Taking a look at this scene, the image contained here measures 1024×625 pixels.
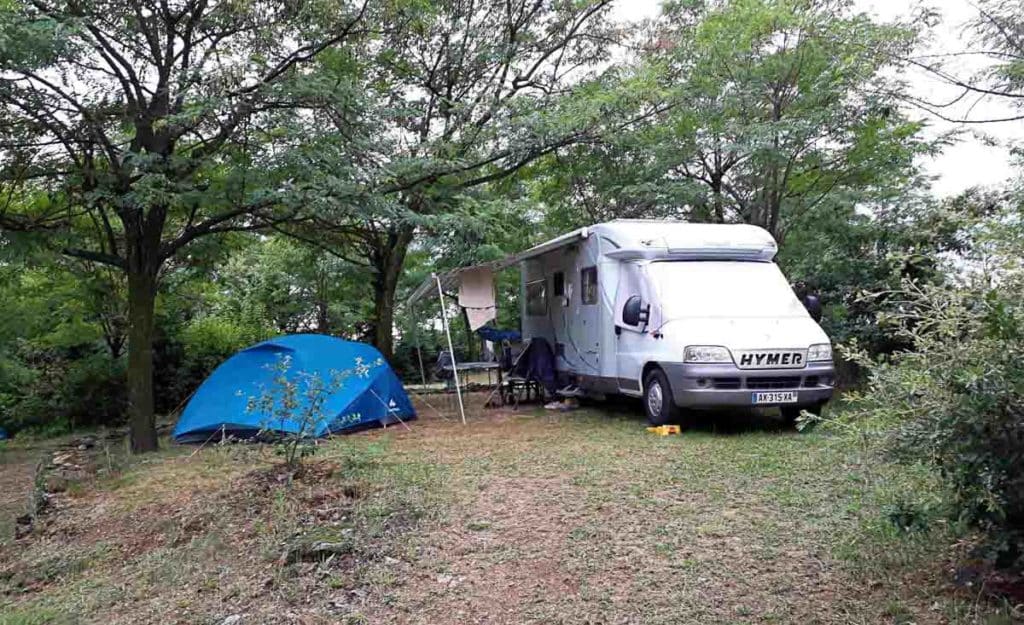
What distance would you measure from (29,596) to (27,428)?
9176mm

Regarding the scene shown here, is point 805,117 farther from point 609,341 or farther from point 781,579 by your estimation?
point 781,579

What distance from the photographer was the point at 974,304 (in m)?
2.84

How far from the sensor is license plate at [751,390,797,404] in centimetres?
701

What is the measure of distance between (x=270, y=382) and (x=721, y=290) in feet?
17.4

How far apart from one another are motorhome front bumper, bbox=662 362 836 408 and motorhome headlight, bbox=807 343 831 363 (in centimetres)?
5

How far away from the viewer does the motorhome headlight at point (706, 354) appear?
704 cm

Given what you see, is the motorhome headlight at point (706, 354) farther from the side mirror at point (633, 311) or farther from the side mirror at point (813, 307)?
the side mirror at point (813, 307)

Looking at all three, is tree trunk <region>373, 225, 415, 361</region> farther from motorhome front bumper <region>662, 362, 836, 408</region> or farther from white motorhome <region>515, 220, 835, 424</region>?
motorhome front bumper <region>662, 362, 836, 408</region>

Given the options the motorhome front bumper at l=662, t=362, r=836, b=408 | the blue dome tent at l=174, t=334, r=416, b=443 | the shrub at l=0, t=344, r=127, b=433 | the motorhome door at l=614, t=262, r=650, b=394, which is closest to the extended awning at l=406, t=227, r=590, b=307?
the motorhome door at l=614, t=262, r=650, b=394

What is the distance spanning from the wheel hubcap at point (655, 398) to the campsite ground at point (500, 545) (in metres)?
1.13

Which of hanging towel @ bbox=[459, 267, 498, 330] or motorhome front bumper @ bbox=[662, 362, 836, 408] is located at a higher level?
hanging towel @ bbox=[459, 267, 498, 330]

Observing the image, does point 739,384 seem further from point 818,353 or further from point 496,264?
point 496,264

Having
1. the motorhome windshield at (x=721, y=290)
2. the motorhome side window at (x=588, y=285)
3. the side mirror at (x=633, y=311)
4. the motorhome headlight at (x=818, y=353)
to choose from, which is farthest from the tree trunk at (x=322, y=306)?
the motorhome headlight at (x=818, y=353)

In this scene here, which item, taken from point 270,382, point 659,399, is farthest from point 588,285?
point 270,382
